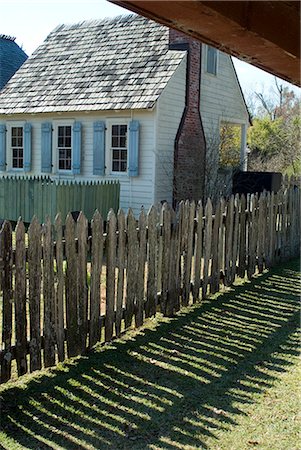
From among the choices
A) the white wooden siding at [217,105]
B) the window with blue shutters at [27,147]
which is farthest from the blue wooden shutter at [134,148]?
the window with blue shutters at [27,147]

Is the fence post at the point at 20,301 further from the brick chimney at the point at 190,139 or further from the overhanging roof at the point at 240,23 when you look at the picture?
the brick chimney at the point at 190,139

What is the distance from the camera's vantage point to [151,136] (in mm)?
14609

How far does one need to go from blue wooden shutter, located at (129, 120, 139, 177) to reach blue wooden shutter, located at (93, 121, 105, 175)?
105 centimetres

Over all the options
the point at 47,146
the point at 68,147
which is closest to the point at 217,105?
the point at 68,147

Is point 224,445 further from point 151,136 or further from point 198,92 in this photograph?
point 198,92

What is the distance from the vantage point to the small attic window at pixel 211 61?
16.9 m

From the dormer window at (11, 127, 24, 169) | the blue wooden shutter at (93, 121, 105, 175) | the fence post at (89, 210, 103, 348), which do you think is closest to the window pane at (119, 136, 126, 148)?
the blue wooden shutter at (93, 121, 105, 175)

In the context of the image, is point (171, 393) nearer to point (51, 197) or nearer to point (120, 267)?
point (120, 267)

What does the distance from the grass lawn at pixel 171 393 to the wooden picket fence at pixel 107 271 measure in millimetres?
258

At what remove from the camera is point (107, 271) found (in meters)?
5.42

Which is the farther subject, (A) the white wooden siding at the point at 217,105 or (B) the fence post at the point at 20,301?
(A) the white wooden siding at the point at 217,105

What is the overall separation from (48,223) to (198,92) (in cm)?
1281

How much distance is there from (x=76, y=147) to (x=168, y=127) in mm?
2968

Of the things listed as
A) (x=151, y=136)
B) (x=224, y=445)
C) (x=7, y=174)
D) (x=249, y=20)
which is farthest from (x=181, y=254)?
(x=7, y=174)
